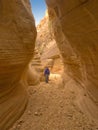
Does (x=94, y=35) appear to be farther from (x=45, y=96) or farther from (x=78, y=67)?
(x=45, y=96)

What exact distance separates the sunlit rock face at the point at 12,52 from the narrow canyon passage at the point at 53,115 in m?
0.41

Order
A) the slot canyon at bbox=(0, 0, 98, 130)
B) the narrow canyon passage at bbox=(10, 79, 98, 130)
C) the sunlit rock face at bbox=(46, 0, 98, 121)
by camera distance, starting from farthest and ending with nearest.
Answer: the narrow canyon passage at bbox=(10, 79, 98, 130), the slot canyon at bbox=(0, 0, 98, 130), the sunlit rock face at bbox=(46, 0, 98, 121)

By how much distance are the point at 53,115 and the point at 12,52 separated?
266 centimetres

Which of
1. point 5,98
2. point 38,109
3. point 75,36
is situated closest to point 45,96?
point 38,109

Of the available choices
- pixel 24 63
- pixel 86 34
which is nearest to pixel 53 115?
pixel 24 63

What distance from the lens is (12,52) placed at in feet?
16.6

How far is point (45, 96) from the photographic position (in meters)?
7.59

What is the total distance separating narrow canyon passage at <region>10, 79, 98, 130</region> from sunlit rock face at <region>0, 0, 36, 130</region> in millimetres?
413

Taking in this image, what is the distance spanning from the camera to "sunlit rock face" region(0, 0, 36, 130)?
4.84 meters

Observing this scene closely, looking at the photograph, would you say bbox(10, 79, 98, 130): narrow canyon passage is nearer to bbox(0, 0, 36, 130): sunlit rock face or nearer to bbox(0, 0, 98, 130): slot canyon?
bbox(0, 0, 98, 130): slot canyon

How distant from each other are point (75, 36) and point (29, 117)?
3449 millimetres

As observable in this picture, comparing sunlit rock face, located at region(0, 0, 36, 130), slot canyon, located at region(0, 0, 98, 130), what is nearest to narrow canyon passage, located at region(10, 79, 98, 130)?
slot canyon, located at region(0, 0, 98, 130)

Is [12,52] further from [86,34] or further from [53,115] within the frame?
[53,115]

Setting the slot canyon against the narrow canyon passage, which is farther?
the narrow canyon passage
